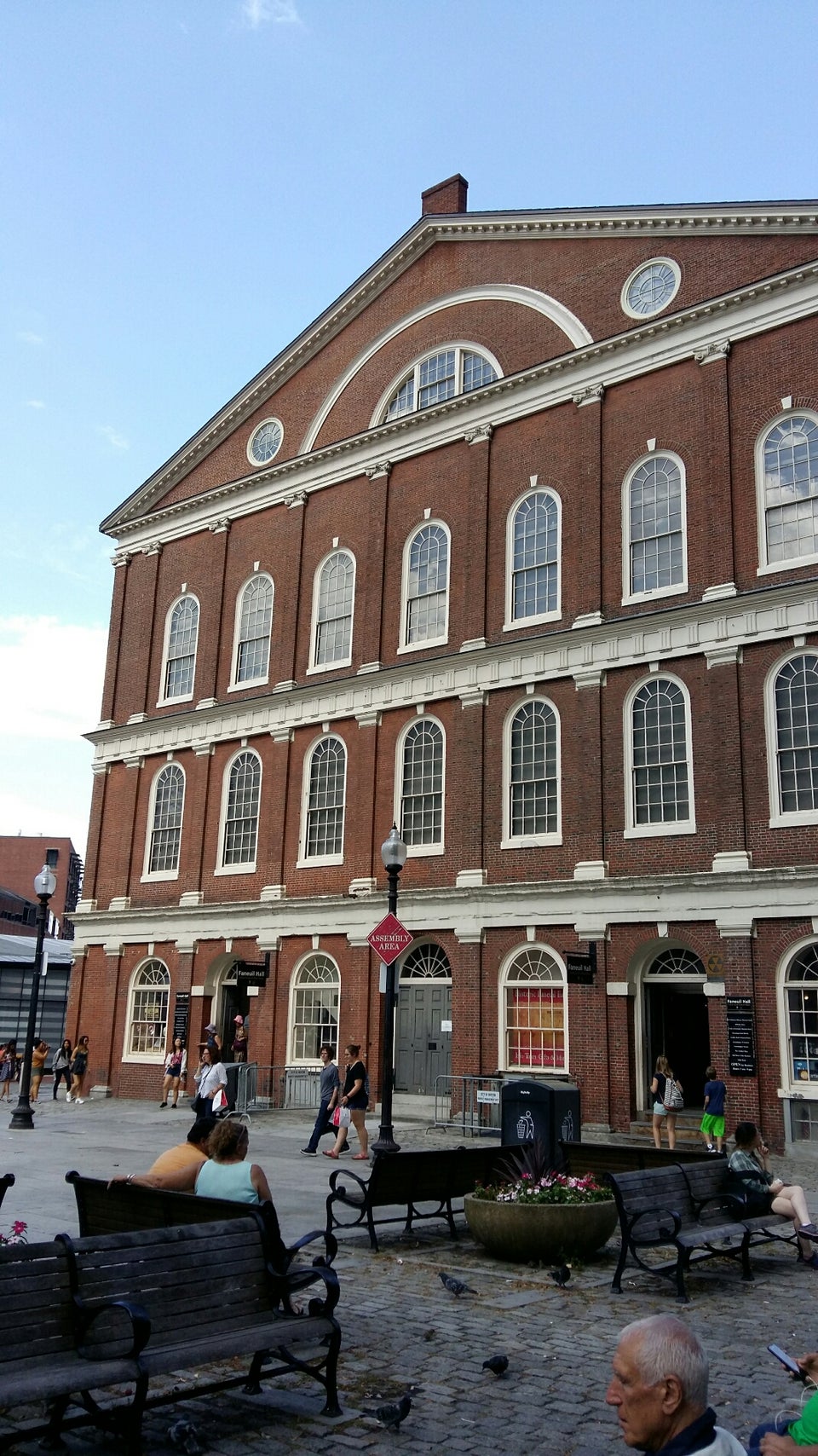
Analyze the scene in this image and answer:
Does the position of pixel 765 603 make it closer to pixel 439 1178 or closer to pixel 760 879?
pixel 760 879

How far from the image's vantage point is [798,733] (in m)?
21.8

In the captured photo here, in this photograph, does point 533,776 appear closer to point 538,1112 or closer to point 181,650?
point 538,1112

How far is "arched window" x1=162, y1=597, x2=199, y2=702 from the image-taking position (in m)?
34.8

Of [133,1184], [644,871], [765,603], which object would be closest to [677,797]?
[644,871]

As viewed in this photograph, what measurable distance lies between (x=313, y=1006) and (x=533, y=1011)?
6.58m

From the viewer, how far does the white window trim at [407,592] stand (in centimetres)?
2847

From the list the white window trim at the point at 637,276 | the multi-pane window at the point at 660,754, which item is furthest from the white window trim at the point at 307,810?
the white window trim at the point at 637,276

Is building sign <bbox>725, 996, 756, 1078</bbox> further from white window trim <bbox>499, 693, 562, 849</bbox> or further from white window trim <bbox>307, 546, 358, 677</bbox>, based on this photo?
white window trim <bbox>307, 546, 358, 677</bbox>

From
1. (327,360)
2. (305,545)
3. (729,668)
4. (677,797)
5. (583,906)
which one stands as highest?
(327,360)

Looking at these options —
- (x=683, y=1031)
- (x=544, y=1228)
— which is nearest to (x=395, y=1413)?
(x=544, y=1228)

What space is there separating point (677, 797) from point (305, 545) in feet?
44.6

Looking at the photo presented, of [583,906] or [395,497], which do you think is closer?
[583,906]

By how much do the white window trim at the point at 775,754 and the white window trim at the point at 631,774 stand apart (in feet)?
5.08

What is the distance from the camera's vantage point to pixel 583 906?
2394cm
